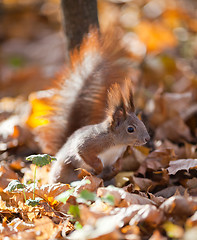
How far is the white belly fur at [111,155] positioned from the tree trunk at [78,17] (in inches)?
42.4

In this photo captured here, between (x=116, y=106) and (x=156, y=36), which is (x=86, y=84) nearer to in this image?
(x=116, y=106)

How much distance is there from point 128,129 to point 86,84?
22.7 inches

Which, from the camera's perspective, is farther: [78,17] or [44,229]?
[78,17]

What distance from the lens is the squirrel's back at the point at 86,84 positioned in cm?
261

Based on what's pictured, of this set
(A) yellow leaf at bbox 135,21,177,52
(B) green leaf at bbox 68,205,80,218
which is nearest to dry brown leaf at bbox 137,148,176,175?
(B) green leaf at bbox 68,205,80,218

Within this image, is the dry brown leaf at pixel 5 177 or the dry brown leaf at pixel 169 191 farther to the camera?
the dry brown leaf at pixel 5 177

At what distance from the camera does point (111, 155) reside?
250cm

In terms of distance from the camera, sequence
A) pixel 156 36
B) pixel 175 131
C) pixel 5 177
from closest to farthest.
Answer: pixel 5 177
pixel 175 131
pixel 156 36

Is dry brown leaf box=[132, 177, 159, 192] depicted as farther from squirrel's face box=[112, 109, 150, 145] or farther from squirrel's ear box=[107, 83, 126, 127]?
squirrel's ear box=[107, 83, 126, 127]

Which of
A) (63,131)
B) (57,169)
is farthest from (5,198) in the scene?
(63,131)

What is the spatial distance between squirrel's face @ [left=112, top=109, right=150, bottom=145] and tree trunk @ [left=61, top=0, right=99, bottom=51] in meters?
0.97

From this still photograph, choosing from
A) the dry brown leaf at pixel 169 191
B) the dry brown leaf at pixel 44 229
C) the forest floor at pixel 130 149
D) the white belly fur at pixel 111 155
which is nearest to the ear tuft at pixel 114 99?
the white belly fur at pixel 111 155

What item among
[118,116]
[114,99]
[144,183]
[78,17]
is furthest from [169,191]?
[78,17]

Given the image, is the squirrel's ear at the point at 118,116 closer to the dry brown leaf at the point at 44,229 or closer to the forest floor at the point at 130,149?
the forest floor at the point at 130,149
